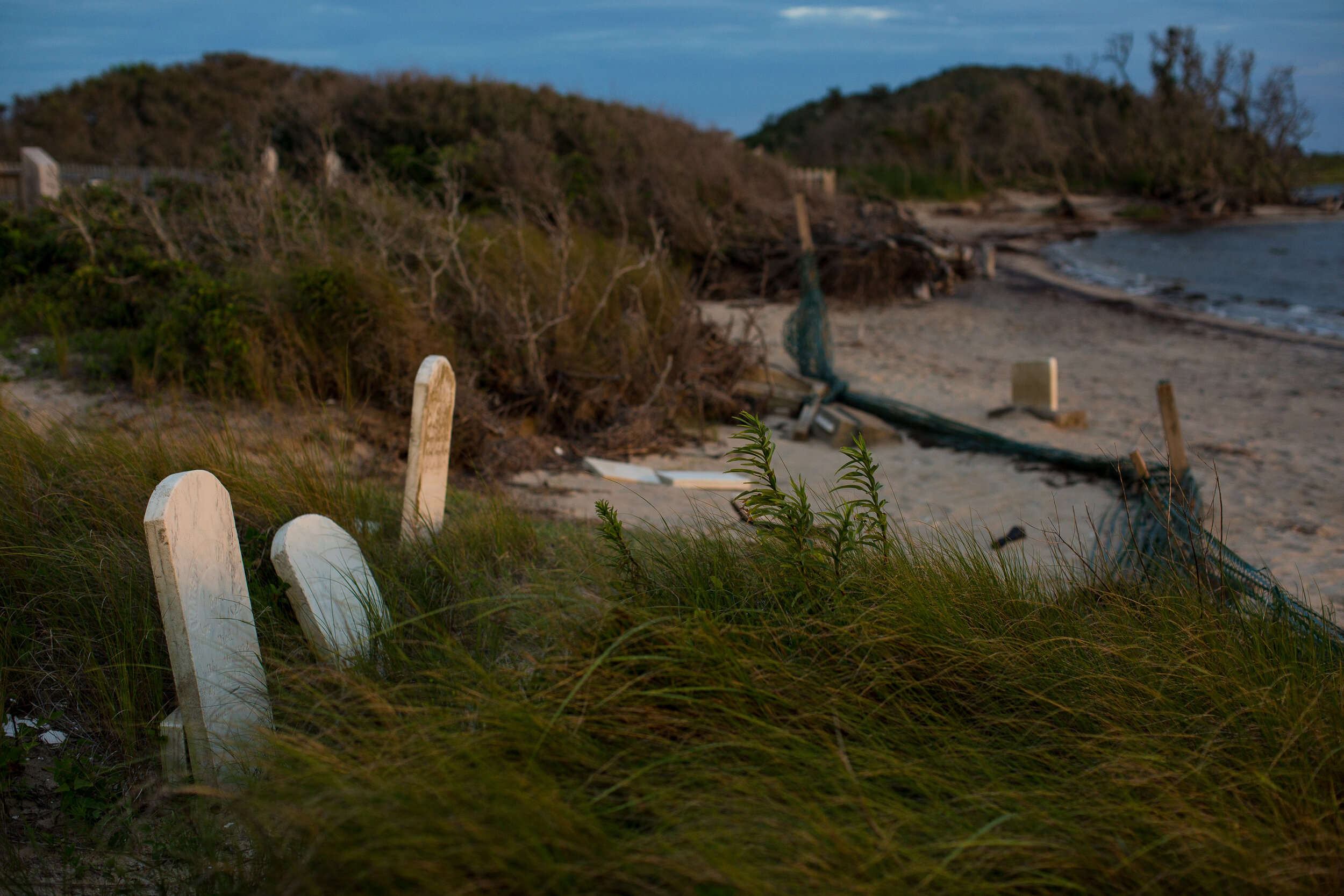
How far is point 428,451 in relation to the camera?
11.6 ft

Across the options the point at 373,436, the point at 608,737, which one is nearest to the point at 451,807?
the point at 608,737

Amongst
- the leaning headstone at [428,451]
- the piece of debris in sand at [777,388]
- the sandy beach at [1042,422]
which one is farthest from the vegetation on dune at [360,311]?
the leaning headstone at [428,451]

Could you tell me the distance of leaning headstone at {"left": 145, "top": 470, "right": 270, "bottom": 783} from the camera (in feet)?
6.89

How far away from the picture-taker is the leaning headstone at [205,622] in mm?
2102

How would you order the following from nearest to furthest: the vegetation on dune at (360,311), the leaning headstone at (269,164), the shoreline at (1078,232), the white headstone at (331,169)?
the vegetation on dune at (360,311), the leaning headstone at (269,164), the white headstone at (331,169), the shoreline at (1078,232)

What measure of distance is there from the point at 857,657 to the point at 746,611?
0.29 m

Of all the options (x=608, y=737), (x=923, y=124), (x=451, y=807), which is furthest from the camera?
(x=923, y=124)

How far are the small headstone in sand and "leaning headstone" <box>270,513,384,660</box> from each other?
6.75m

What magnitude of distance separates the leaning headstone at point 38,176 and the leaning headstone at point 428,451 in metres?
10.2

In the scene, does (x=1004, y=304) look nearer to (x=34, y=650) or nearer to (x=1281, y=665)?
(x=1281, y=665)

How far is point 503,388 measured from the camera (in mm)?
6762

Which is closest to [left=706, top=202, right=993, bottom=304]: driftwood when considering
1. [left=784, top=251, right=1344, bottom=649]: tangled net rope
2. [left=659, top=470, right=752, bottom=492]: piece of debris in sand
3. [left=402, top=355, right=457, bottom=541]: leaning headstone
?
[left=784, top=251, right=1344, bottom=649]: tangled net rope

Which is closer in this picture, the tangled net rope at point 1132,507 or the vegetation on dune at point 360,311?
the tangled net rope at point 1132,507

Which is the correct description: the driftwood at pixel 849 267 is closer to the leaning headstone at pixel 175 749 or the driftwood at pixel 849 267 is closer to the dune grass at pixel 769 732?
the dune grass at pixel 769 732
